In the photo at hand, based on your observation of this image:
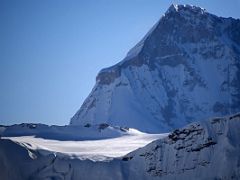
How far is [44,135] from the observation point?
108 metres

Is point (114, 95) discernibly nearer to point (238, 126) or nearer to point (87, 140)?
point (87, 140)

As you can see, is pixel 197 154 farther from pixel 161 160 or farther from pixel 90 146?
pixel 90 146

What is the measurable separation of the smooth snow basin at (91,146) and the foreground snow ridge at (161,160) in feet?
5.27

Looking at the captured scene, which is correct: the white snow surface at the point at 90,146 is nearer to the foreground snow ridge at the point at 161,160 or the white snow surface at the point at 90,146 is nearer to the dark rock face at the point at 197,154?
the foreground snow ridge at the point at 161,160

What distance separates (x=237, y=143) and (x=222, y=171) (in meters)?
4.45

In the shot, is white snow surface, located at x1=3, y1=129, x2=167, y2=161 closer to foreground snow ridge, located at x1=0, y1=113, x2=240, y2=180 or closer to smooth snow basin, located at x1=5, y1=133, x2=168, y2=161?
smooth snow basin, located at x1=5, y1=133, x2=168, y2=161

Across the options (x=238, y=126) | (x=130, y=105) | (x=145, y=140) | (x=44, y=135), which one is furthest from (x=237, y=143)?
(x=130, y=105)

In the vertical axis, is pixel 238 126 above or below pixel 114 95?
below

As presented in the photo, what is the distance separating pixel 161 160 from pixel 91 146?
81.3ft

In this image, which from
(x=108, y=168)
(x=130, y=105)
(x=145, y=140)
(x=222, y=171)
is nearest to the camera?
(x=222, y=171)

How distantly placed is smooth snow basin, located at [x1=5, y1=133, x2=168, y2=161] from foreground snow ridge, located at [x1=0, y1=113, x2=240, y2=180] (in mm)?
1607

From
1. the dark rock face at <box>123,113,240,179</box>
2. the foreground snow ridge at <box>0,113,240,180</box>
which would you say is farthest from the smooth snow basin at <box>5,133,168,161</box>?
the dark rock face at <box>123,113,240,179</box>

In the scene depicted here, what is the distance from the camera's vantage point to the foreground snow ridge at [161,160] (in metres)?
67.3

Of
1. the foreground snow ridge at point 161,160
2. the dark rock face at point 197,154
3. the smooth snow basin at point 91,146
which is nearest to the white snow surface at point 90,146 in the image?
the smooth snow basin at point 91,146
